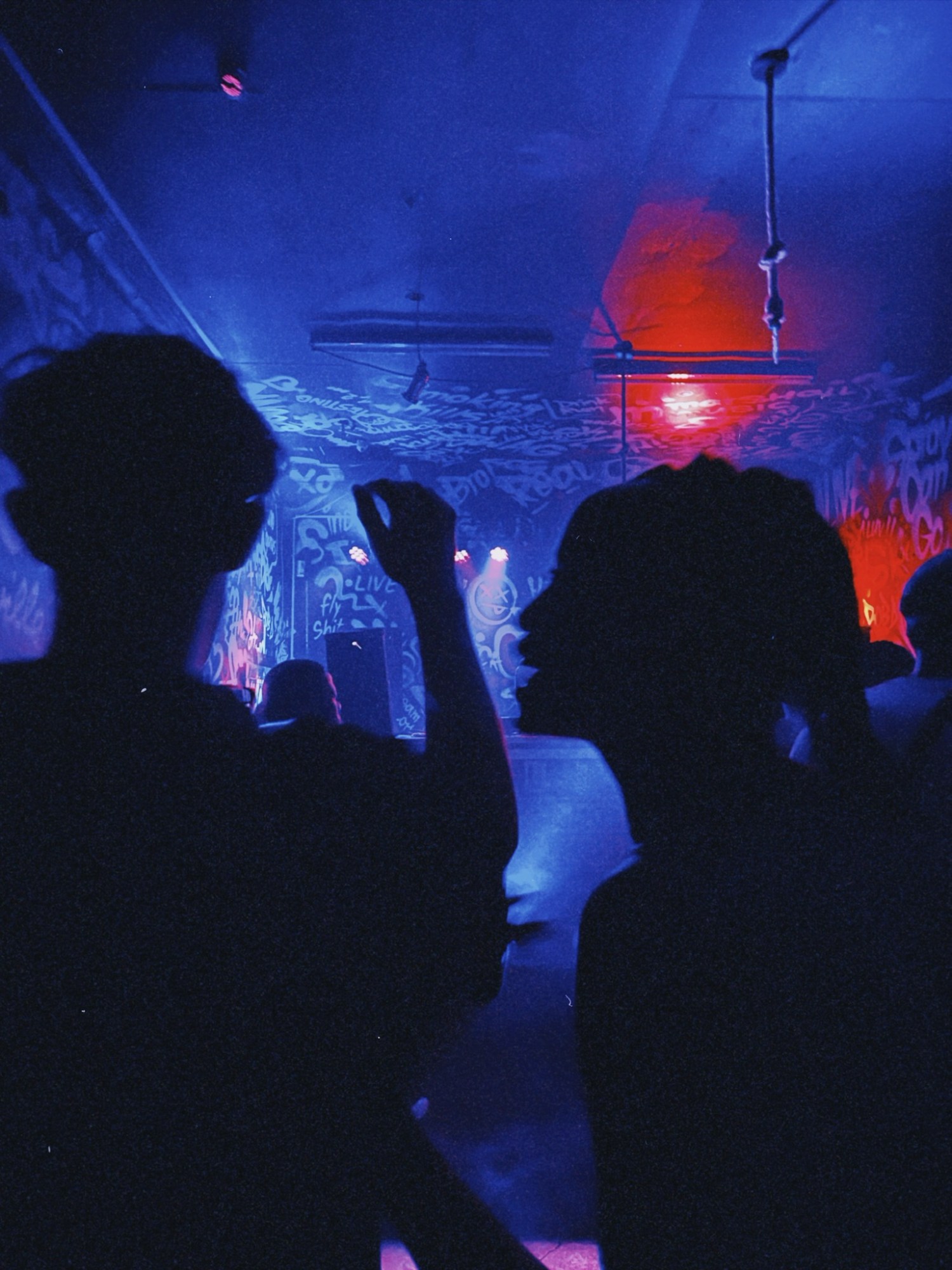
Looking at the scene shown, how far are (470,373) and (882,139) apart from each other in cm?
311

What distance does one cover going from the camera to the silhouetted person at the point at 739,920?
2.28ft

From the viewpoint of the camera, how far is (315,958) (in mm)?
682

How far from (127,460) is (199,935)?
1.48 ft

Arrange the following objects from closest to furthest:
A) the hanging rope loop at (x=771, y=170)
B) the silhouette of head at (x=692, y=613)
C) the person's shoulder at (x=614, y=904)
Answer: the person's shoulder at (x=614, y=904) < the silhouette of head at (x=692, y=613) < the hanging rope loop at (x=771, y=170)

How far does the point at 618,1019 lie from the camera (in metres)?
0.76

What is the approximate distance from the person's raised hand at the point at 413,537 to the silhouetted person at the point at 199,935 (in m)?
0.18

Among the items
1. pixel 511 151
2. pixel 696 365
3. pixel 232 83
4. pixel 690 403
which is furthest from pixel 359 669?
pixel 232 83

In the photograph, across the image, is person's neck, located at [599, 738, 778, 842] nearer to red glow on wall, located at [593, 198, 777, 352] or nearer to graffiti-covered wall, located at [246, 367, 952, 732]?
red glow on wall, located at [593, 198, 777, 352]

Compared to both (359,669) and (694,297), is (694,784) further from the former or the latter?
(359,669)

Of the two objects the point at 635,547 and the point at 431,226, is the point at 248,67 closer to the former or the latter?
the point at 431,226

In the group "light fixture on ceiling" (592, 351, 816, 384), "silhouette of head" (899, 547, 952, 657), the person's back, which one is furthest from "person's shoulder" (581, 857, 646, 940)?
"light fixture on ceiling" (592, 351, 816, 384)

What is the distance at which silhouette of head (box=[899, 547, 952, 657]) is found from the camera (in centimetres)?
196

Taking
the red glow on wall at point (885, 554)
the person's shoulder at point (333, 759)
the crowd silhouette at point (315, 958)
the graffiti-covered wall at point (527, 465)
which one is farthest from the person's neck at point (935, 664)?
the red glow on wall at point (885, 554)

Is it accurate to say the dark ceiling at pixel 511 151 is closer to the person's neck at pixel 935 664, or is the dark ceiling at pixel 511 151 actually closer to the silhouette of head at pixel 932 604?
the silhouette of head at pixel 932 604
